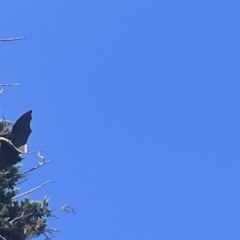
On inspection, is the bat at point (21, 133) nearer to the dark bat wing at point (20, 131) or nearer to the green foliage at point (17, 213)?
the dark bat wing at point (20, 131)

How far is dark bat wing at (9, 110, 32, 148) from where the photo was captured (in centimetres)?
693

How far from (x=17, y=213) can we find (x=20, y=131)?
19.5 ft

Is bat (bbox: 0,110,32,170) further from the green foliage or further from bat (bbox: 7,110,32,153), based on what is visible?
the green foliage

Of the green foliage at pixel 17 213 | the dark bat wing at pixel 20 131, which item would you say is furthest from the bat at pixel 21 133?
the green foliage at pixel 17 213

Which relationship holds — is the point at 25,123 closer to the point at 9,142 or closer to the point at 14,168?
the point at 9,142

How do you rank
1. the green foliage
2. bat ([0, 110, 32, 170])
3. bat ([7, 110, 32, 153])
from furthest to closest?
the green foliage → bat ([7, 110, 32, 153]) → bat ([0, 110, 32, 170])

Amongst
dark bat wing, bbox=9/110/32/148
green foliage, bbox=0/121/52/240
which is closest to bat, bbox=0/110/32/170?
dark bat wing, bbox=9/110/32/148

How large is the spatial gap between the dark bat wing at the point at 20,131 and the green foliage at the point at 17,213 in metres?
5.30

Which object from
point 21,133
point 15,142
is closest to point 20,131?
point 21,133

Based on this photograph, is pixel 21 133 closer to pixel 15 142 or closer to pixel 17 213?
pixel 15 142

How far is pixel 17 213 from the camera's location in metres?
12.5

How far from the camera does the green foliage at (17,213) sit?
12.0 m

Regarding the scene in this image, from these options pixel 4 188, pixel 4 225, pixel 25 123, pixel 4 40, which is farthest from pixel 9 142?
pixel 4 188

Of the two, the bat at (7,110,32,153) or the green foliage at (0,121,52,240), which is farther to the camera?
the green foliage at (0,121,52,240)
